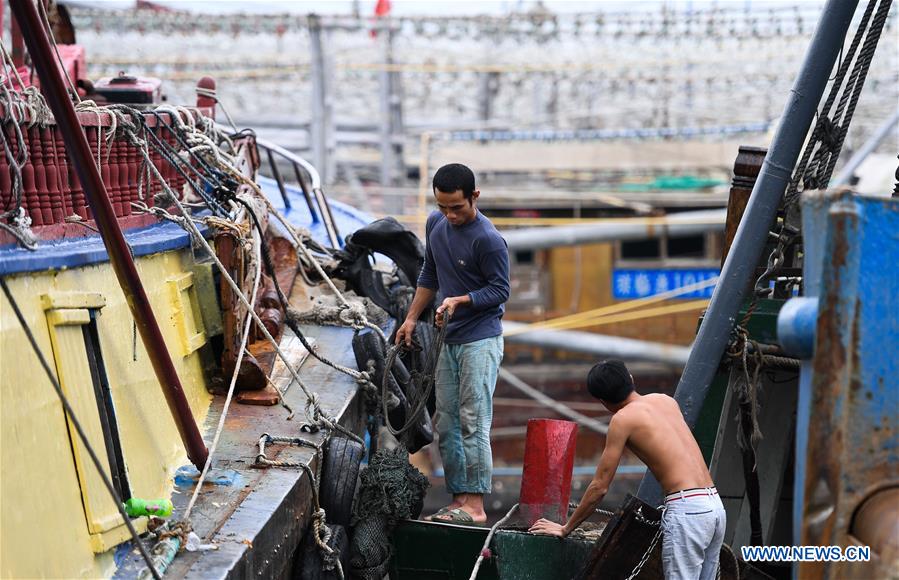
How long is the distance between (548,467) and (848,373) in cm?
301

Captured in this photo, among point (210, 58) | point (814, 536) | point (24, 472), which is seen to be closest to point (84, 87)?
point (24, 472)

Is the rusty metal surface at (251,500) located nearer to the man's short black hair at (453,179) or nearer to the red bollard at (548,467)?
the red bollard at (548,467)

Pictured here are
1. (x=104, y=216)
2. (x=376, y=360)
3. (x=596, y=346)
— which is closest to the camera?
(x=104, y=216)

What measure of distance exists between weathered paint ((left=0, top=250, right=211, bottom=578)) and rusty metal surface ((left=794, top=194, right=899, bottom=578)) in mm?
2289

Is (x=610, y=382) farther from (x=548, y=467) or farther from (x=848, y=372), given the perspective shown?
(x=848, y=372)

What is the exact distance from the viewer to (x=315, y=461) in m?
5.16

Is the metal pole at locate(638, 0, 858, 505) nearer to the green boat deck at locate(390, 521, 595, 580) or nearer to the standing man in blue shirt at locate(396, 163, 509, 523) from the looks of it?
the green boat deck at locate(390, 521, 595, 580)

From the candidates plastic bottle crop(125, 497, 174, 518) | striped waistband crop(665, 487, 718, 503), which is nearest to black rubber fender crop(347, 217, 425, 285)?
striped waistband crop(665, 487, 718, 503)

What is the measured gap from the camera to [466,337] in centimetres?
566

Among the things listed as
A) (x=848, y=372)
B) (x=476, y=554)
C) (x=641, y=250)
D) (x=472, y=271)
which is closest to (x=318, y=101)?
(x=641, y=250)

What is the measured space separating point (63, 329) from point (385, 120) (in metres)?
13.0

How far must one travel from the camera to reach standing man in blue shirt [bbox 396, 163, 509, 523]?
5484 mm

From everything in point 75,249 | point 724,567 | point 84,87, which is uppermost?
point 84,87

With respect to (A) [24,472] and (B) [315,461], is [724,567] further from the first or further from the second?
(A) [24,472]
